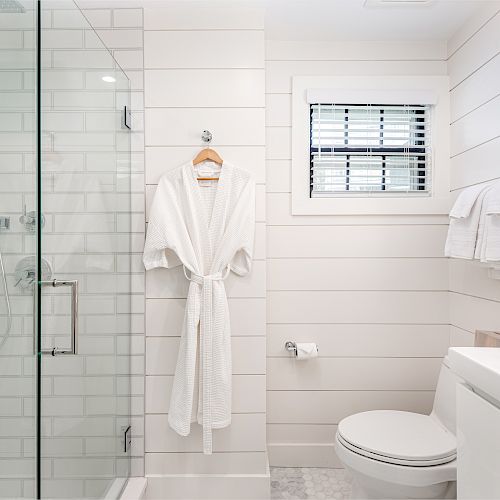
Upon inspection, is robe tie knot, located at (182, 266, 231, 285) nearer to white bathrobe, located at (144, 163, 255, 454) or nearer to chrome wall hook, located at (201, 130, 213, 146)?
white bathrobe, located at (144, 163, 255, 454)

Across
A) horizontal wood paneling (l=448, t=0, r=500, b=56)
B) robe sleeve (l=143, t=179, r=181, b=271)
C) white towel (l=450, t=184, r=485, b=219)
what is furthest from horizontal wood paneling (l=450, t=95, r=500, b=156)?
robe sleeve (l=143, t=179, r=181, b=271)

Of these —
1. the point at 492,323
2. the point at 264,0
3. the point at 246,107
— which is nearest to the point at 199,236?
the point at 246,107

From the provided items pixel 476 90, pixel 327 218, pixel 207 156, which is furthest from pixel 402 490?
pixel 476 90

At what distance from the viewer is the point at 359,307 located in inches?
96.5

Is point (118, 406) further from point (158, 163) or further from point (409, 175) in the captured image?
point (409, 175)

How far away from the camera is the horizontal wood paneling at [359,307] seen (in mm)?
2447

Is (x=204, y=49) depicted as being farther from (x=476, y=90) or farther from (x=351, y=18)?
(x=476, y=90)

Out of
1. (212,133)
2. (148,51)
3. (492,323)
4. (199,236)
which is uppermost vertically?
(148,51)

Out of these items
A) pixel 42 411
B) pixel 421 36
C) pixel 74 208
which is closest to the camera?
pixel 42 411

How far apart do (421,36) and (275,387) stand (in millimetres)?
2052

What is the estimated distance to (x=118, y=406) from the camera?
1.94 meters

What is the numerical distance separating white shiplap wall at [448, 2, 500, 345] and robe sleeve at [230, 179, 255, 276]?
1084 millimetres

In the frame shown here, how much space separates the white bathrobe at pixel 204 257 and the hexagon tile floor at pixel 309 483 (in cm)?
53

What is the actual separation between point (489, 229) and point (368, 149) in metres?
0.92
